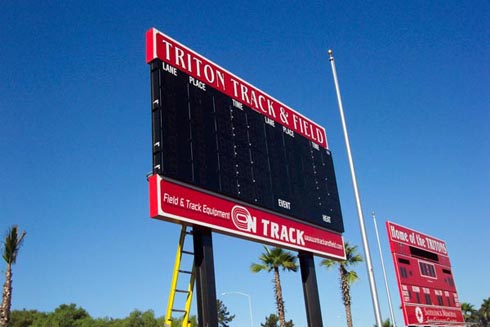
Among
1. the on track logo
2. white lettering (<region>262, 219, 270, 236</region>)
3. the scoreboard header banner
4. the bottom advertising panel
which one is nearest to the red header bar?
the bottom advertising panel

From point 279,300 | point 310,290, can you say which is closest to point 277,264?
point 279,300

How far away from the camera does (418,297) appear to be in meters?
26.0

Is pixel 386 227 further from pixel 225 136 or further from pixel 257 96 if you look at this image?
pixel 225 136

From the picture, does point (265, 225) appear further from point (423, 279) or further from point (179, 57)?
point (423, 279)

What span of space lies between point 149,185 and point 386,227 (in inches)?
628

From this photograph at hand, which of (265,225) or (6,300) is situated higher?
(265,225)

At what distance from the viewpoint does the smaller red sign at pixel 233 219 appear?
1346cm

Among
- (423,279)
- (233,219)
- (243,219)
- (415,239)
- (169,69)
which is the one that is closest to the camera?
(169,69)

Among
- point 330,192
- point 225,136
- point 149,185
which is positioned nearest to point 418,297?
point 330,192

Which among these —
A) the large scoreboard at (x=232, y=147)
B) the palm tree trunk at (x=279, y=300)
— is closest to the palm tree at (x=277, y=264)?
the palm tree trunk at (x=279, y=300)

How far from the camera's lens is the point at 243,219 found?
52.7 ft

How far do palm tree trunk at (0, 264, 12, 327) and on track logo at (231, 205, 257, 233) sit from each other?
7.60 meters

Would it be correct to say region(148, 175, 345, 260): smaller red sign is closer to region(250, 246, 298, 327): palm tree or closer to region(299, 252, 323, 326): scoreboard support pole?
region(299, 252, 323, 326): scoreboard support pole

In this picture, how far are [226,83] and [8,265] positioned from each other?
9.40m
